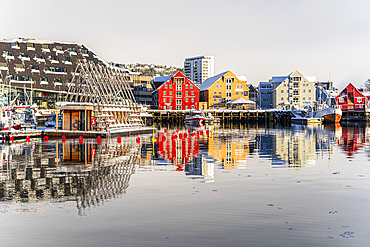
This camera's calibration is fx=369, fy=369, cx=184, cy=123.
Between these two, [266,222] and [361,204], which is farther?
[361,204]

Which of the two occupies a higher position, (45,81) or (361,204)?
(45,81)

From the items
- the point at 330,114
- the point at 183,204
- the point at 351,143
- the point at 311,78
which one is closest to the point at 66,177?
the point at 183,204

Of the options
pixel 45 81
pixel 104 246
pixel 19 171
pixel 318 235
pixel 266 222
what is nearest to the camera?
pixel 104 246

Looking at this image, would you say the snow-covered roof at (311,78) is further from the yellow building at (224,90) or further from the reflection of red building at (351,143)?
the reflection of red building at (351,143)

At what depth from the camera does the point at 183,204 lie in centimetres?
1120

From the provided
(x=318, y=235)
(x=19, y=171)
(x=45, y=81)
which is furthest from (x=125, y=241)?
(x=45, y=81)

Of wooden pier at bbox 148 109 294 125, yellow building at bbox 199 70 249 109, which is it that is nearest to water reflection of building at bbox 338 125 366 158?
wooden pier at bbox 148 109 294 125

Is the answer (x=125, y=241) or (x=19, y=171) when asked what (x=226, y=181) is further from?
(x=19, y=171)

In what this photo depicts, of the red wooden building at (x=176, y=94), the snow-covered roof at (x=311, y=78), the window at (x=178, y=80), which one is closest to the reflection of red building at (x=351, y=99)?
the snow-covered roof at (x=311, y=78)

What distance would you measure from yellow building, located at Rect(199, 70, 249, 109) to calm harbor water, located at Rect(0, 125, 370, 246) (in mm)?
103504

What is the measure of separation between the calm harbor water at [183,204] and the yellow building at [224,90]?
4075 inches

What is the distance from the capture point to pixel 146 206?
35.9 feet

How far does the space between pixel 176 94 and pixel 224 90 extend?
18412 mm

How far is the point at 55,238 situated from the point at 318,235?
597 centimetres
